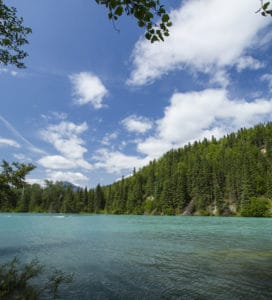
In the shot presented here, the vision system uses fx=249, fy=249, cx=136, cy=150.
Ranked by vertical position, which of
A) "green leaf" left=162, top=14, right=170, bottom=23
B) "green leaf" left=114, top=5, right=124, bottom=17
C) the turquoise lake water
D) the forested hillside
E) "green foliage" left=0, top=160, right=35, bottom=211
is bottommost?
the turquoise lake water

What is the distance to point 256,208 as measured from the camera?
97750 millimetres

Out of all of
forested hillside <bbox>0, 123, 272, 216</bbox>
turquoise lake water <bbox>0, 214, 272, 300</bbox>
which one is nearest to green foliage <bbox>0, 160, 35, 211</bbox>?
turquoise lake water <bbox>0, 214, 272, 300</bbox>

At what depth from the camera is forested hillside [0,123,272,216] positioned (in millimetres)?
113125

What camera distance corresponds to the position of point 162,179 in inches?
6393

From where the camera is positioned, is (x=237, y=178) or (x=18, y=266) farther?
(x=237, y=178)

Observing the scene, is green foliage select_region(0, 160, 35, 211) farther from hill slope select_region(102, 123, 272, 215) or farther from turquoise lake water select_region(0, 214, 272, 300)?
hill slope select_region(102, 123, 272, 215)

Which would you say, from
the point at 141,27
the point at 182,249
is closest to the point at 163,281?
the point at 182,249

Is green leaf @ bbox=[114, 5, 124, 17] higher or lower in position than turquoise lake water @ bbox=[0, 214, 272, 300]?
higher

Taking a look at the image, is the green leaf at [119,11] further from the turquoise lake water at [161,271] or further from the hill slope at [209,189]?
the hill slope at [209,189]

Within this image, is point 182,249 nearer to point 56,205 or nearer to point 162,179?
point 162,179

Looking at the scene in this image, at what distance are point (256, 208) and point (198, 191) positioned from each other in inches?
1451

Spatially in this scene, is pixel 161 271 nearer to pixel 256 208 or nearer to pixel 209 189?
pixel 256 208

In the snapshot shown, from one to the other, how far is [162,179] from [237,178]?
52.6 meters

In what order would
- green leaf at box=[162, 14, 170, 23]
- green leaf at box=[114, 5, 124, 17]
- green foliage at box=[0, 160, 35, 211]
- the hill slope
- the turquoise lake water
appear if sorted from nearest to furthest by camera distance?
1. green leaf at box=[114, 5, 124, 17]
2. green leaf at box=[162, 14, 170, 23]
3. green foliage at box=[0, 160, 35, 211]
4. the turquoise lake water
5. the hill slope
